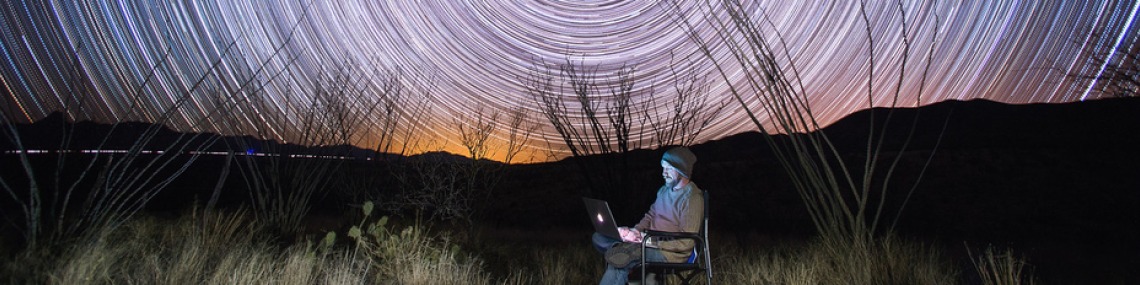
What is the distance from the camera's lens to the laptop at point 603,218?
137 inches

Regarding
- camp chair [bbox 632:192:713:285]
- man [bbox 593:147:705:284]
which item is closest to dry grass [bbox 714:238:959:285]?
camp chair [bbox 632:192:713:285]

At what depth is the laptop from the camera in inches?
137

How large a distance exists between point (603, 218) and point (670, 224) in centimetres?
38

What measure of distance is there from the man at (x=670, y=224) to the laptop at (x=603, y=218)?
0.08 metres

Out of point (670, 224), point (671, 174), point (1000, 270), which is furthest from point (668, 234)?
point (1000, 270)

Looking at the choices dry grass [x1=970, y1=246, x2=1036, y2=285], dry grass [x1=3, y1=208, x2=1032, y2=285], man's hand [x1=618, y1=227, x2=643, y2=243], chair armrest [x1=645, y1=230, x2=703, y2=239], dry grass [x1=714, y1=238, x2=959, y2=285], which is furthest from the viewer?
dry grass [x1=714, y1=238, x2=959, y2=285]

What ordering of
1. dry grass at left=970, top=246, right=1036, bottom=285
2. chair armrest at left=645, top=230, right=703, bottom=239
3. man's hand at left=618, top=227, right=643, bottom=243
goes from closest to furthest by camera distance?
chair armrest at left=645, top=230, right=703, bottom=239, man's hand at left=618, top=227, right=643, bottom=243, dry grass at left=970, top=246, right=1036, bottom=285

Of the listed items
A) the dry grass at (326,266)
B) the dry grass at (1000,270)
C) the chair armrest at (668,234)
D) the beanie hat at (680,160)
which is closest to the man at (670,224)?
the beanie hat at (680,160)

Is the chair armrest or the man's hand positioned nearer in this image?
the chair armrest

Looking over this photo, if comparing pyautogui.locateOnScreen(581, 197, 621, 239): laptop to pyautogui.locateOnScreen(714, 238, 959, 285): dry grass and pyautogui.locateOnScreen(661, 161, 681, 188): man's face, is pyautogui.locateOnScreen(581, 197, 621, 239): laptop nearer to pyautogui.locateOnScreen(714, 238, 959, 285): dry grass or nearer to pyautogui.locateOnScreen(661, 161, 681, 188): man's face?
pyautogui.locateOnScreen(661, 161, 681, 188): man's face

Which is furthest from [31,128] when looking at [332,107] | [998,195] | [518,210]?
[998,195]

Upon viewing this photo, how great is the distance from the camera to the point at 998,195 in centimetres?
1861

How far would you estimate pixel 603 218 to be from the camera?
11.8 feet

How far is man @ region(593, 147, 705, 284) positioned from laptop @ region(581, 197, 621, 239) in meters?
0.08
